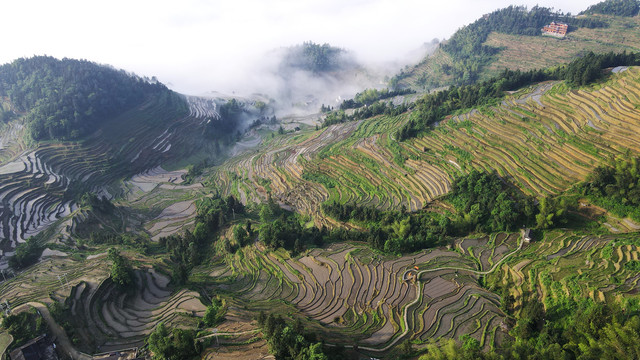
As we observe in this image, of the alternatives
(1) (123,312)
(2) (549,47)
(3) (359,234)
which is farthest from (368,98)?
(1) (123,312)

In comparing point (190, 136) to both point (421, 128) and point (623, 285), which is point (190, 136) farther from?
point (623, 285)

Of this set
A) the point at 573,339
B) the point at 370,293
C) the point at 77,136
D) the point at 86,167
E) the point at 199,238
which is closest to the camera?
the point at 573,339

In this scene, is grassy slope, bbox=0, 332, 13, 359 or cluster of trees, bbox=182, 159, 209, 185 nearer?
grassy slope, bbox=0, 332, 13, 359

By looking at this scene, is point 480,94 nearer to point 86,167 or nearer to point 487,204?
point 487,204

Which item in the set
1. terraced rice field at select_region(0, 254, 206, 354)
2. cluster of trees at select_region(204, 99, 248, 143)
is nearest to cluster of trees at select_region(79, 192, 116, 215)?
terraced rice field at select_region(0, 254, 206, 354)

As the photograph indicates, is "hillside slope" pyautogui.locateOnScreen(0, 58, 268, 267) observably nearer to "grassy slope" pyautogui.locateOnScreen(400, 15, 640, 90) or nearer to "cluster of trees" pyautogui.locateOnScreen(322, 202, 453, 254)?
"cluster of trees" pyautogui.locateOnScreen(322, 202, 453, 254)

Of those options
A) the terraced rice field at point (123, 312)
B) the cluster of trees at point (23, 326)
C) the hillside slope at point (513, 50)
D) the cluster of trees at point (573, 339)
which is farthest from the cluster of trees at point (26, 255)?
the hillside slope at point (513, 50)

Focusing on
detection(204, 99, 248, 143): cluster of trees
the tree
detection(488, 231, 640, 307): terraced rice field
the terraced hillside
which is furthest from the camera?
detection(204, 99, 248, 143): cluster of trees
